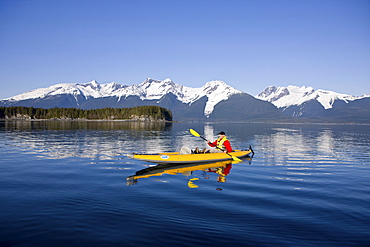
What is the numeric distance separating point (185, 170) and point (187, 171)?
16.0 inches

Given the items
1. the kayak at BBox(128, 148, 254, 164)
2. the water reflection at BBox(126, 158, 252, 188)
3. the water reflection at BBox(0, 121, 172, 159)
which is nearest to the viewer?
the water reflection at BBox(126, 158, 252, 188)

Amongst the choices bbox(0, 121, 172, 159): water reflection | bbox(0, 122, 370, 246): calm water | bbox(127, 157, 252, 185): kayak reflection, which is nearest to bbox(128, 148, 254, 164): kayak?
bbox(127, 157, 252, 185): kayak reflection

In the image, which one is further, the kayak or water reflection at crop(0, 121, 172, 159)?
water reflection at crop(0, 121, 172, 159)

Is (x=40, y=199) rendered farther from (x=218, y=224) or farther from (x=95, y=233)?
(x=218, y=224)

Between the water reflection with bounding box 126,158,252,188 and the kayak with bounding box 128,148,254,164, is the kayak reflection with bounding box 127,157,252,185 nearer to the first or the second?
the water reflection with bounding box 126,158,252,188

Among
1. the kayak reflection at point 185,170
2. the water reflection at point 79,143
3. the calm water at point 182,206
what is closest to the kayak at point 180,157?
the kayak reflection at point 185,170

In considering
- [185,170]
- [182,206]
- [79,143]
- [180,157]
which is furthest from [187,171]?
[79,143]

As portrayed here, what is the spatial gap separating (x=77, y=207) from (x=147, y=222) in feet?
12.1

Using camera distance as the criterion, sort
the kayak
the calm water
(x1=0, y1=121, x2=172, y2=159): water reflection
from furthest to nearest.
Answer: (x1=0, y1=121, x2=172, y2=159): water reflection, the kayak, the calm water

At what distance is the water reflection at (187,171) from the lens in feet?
64.2

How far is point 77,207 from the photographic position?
42.5ft

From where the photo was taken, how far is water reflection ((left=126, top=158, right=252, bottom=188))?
1958 centimetres

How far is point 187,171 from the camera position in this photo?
22.7 meters

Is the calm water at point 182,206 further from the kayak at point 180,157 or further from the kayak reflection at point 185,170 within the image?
the kayak at point 180,157
